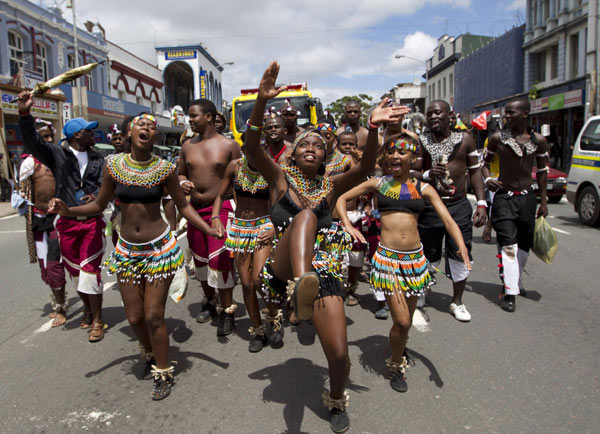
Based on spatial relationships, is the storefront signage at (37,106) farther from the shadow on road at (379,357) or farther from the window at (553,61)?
the window at (553,61)

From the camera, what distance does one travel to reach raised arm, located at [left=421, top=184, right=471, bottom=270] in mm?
3523

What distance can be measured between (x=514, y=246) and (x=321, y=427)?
3.40 m

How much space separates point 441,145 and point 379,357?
7.79 feet

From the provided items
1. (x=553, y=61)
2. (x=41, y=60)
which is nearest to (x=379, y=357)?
(x=41, y=60)

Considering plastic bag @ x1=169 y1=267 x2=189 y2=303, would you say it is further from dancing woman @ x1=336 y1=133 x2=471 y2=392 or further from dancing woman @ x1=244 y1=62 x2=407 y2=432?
dancing woman @ x1=336 y1=133 x2=471 y2=392

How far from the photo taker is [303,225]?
285 centimetres

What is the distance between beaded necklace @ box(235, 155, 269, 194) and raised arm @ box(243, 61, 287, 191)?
950 mm

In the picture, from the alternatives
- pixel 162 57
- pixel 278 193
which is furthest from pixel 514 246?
pixel 162 57

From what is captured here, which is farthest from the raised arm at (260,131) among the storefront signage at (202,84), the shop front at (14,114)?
the storefront signage at (202,84)

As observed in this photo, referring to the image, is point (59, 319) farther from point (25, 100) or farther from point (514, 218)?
point (514, 218)

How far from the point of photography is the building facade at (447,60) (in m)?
41.2

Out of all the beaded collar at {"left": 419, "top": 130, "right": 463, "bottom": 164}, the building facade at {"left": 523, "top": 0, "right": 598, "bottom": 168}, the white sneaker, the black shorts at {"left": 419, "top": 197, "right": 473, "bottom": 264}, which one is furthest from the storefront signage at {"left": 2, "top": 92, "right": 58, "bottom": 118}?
the building facade at {"left": 523, "top": 0, "right": 598, "bottom": 168}

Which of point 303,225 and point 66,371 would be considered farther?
point 66,371

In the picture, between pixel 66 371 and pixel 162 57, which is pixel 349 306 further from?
pixel 162 57
